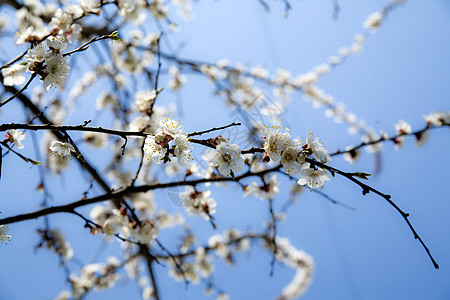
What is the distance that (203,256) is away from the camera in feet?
12.6

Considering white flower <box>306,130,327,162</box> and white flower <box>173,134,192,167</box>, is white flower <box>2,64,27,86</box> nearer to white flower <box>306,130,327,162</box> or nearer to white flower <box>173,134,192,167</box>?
white flower <box>173,134,192,167</box>

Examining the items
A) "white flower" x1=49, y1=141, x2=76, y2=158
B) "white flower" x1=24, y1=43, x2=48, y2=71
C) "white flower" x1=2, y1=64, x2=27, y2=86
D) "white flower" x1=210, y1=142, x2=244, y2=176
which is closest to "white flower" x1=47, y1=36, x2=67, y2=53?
"white flower" x1=24, y1=43, x2=48, y2=71

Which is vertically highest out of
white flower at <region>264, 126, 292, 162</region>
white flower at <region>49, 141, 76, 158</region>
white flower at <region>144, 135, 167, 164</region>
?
white flower at <region>49, 141, 76, 158</region>

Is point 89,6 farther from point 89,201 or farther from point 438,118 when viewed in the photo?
point 438,118

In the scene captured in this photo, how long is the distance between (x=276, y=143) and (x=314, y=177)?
0.68ft

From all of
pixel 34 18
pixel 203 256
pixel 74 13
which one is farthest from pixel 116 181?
pixel 74 13

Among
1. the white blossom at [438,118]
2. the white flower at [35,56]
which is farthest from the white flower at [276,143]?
the white blossom at [438,118]

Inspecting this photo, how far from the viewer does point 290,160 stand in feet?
3.59

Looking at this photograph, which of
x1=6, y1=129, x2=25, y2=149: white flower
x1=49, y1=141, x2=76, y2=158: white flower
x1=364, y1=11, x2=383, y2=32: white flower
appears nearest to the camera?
x1=49, y1=141, x2=76, y2=158: white flower

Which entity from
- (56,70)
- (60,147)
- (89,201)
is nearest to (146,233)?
(89,201)

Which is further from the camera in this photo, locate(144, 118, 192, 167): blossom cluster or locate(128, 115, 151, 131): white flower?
locate(128, 115, 151, 131): white flower

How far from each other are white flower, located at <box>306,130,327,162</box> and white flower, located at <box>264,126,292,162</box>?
0.24 feet

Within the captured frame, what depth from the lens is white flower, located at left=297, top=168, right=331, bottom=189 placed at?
111 centimetres

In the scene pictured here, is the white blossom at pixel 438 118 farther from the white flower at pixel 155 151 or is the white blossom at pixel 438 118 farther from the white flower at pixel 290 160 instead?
the white flower at pixel 155 151
